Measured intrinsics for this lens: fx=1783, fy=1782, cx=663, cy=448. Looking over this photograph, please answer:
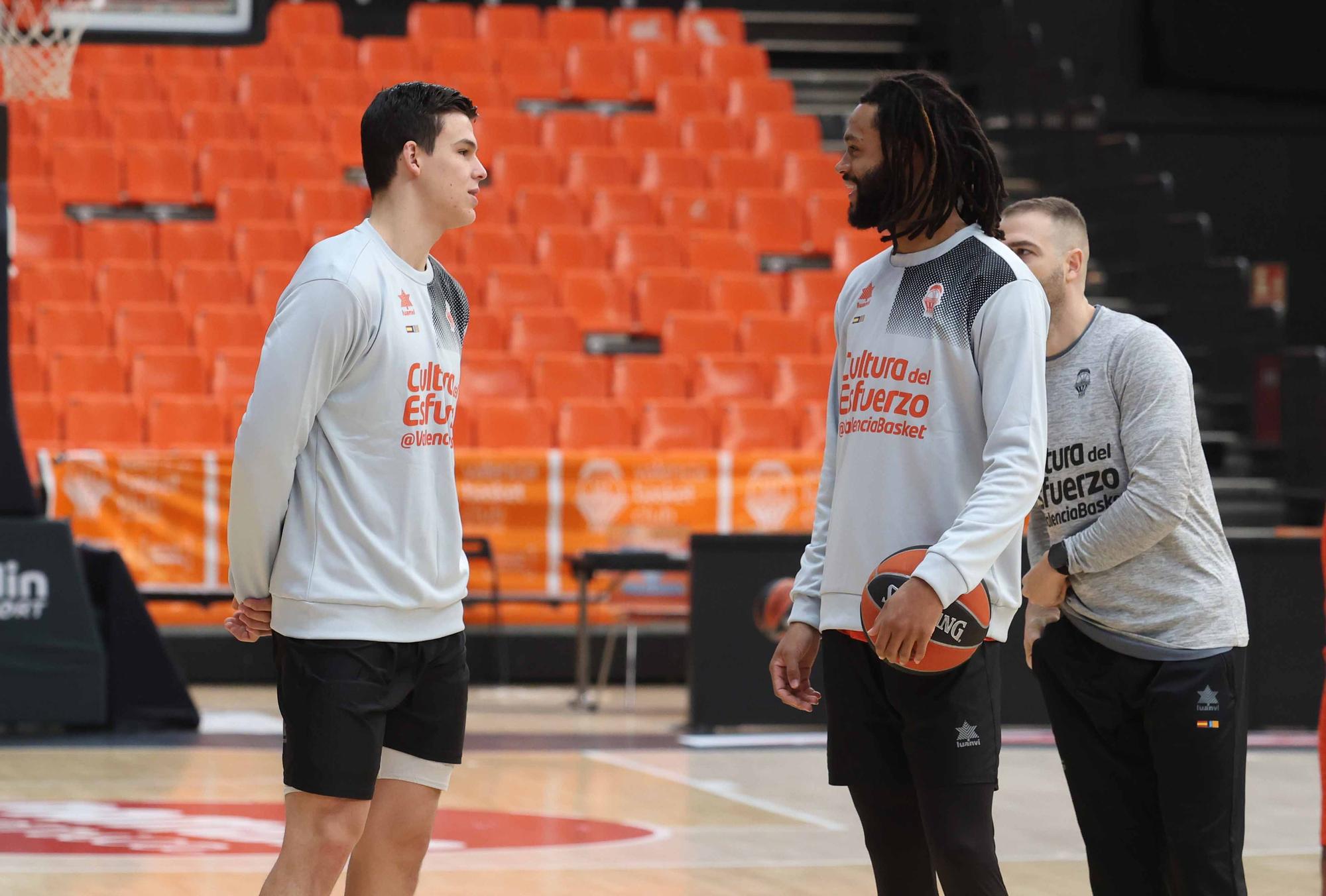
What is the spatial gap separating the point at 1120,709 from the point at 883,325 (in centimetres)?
102

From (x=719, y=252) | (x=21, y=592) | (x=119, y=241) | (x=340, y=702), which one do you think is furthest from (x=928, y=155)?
(x=119, y=241)

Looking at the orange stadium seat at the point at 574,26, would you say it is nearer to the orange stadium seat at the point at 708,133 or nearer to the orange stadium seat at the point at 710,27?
the orange stadium seat at the point at 710,27

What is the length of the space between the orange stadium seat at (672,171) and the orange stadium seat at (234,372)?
4.32 meters

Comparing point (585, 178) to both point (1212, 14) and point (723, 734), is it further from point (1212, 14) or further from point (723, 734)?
point (723, 734)

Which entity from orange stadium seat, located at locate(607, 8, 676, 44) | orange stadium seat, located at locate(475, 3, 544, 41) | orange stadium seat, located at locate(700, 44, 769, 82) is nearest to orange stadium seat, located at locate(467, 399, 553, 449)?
orange stadium seat, located at locate(700, 44, 769, 82)

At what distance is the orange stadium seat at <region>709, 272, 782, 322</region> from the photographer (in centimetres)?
1388

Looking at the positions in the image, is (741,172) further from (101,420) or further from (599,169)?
(101,420)

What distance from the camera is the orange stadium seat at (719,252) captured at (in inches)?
563

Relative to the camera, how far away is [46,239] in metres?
13.6

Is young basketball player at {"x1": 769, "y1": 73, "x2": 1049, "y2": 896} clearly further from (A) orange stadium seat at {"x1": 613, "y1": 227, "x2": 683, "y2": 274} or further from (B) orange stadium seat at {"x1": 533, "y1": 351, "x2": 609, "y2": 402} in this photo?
(A) orange stadium seat at {"x1": 613, "y1": 227, "x2": 683, "y2": 274}

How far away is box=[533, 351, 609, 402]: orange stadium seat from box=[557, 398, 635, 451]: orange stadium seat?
332mm

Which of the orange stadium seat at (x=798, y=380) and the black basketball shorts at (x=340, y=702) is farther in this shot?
the orange stadium seat at (x=798, y=380)

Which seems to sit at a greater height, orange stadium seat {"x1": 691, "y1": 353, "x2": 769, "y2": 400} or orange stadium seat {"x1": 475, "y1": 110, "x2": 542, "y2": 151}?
orange stadium seat {"x1": 475, "y1": 110, "x2": 542, "y2": 151}

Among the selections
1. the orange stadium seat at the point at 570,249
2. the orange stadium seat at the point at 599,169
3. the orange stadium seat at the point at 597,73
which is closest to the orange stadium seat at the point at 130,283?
the orange stadium seat at the point at 570,249
